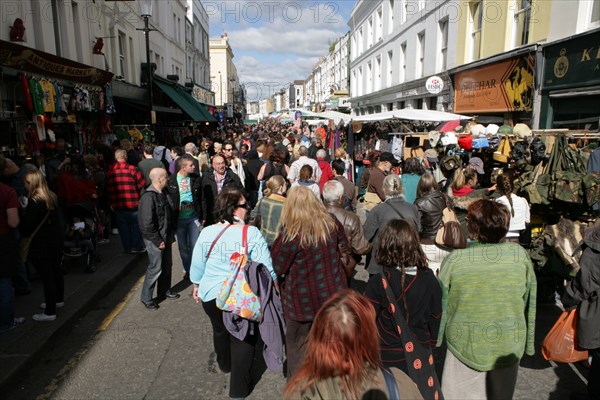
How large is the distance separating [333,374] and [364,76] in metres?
33.1

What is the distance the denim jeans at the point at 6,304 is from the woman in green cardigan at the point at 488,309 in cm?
441

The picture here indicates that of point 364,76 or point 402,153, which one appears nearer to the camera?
point 402,153

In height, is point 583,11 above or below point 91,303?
above

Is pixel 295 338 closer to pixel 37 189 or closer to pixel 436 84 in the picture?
pixel 37 189

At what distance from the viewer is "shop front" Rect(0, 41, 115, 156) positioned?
7051mm

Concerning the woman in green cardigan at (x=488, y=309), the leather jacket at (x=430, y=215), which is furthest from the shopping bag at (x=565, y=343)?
the leather jacket at (x=430, y=215)

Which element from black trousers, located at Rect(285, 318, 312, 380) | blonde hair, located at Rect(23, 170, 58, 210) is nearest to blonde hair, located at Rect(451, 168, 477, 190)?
black trousers, located at Rect(285, 318, 312, 380)

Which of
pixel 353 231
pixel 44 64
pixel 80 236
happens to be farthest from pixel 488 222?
pixel 44 64

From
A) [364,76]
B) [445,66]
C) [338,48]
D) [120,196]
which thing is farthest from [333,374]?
[338,48]

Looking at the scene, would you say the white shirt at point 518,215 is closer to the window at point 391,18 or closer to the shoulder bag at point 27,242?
A: the shoulder bag at point 27,242

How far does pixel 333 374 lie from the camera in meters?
1.69

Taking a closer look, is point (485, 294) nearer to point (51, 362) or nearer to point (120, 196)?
point (51, 362)

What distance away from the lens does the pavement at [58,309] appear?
410 cm

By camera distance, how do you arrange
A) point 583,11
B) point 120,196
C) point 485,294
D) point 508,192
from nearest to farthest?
point 485,294
point 508,192
point 120,196
point 583,11
